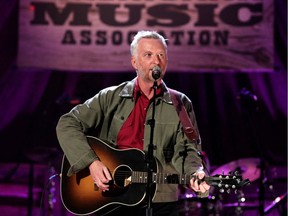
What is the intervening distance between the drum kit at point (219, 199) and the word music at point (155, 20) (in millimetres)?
1751

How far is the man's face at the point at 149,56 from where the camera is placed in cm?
439

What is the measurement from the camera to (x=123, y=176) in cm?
443

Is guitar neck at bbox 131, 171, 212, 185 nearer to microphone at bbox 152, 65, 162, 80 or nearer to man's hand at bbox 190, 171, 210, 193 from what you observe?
man's hand at bbox 190, 171, 210, 193

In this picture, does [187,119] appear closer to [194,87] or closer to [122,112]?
[122,112]

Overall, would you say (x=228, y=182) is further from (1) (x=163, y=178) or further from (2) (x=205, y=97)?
(2) (x=205, y=97)

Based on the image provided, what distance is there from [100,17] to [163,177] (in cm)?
419

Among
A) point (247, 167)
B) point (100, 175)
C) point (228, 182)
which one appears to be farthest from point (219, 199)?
point (228, 182)

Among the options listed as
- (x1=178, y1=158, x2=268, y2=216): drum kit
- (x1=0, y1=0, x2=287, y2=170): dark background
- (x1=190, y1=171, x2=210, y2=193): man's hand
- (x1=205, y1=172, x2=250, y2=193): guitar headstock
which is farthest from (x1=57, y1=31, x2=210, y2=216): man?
(x1=0, y1=0, x2=287, y2=170): dark background

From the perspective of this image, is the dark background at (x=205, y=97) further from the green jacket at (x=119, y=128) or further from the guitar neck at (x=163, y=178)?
the guitar neck at (x=163, y=178)

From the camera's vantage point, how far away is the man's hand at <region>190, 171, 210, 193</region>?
4.04 meters

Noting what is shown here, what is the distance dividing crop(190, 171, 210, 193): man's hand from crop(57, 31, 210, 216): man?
122mm

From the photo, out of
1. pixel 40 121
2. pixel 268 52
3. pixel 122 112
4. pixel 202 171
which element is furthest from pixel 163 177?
pixel 40 121

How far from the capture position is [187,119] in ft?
14.4

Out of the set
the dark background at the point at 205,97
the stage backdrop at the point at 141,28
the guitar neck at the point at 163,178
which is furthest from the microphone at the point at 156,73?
the dark background at the point at 205,97
